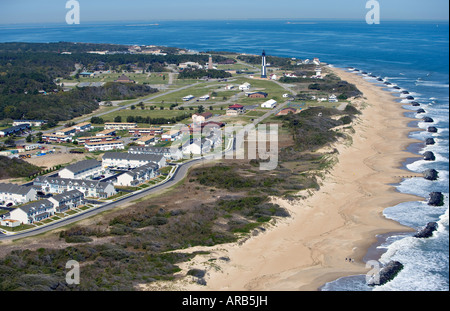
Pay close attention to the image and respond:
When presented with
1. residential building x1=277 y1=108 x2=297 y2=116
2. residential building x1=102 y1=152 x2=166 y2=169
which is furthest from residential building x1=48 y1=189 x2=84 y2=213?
residential building x1=277 y1=108 x2=297 y2=116

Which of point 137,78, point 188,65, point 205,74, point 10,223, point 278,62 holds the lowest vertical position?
point 10,223

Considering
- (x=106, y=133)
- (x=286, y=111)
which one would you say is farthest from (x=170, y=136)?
(x=286, y=111)

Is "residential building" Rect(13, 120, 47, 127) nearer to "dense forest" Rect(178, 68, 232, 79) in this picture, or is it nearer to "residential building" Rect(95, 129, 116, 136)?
"residential building" Rect(95, 129, 116, 136)

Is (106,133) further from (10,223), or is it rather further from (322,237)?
(322,237)

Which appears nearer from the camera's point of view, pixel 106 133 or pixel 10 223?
pixel 10 223

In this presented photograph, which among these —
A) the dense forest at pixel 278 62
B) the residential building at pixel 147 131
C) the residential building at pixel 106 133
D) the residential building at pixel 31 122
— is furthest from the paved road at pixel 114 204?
the dense forest at pixel 278 62

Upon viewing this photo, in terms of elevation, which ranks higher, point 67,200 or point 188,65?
point 188,65

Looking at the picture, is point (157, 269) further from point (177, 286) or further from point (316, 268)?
point (316, 268)

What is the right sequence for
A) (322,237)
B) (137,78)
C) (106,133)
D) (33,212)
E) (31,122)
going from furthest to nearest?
1. (137,78)
2. (31,122)
3. (106,133)
4. (33,212)
5. (322,237)
